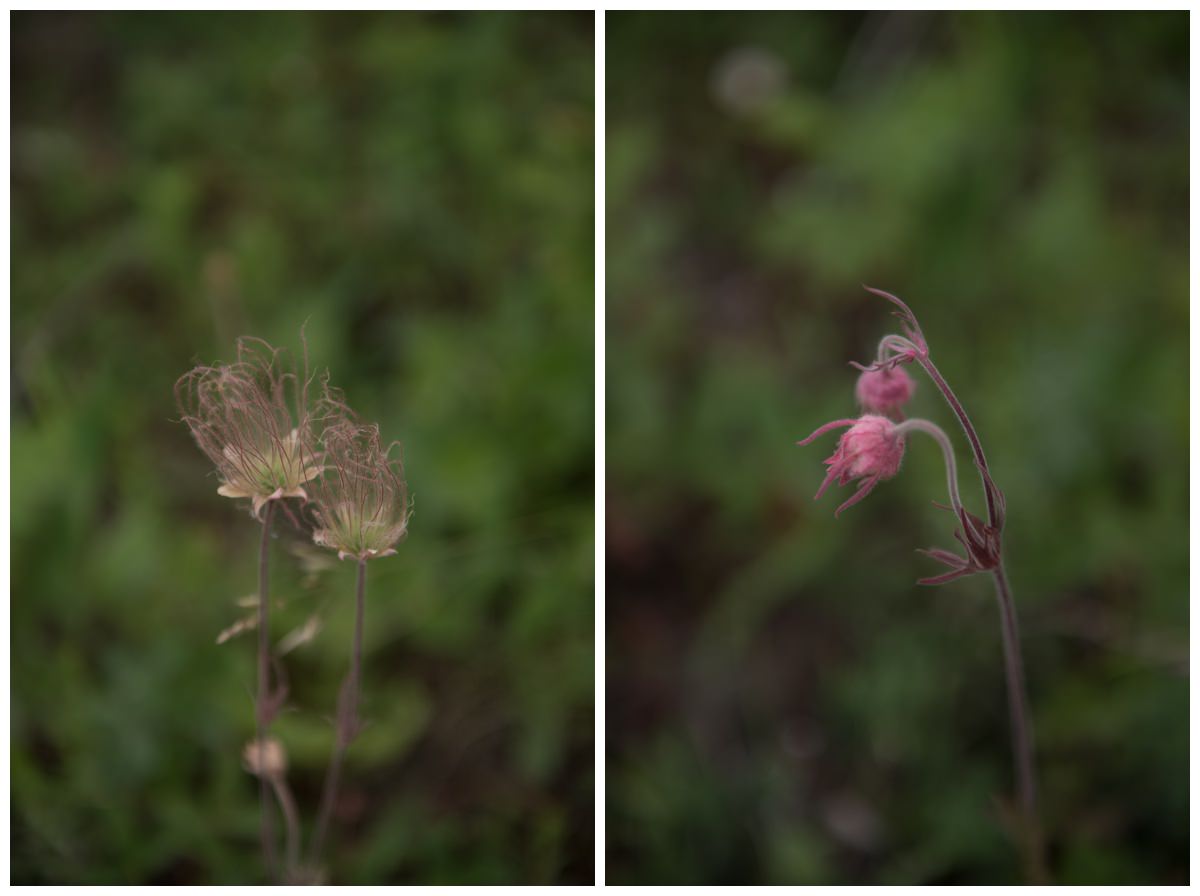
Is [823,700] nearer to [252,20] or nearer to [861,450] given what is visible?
[861,450]

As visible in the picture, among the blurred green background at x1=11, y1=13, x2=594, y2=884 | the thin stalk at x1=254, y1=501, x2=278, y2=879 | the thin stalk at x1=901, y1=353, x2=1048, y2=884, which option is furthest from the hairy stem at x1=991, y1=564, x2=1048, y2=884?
the thin stalk at x1=254, y1=501, x2=278, y2=879

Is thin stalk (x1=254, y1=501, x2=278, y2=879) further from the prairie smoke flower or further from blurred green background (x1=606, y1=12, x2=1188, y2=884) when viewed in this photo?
blurred green background (x1=606, y1=12, x2=1188, y2=884)

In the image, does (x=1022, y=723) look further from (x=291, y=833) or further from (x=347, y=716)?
(x=291, y=833)

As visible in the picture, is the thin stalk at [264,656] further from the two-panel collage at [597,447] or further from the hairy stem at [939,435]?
the hairy stem at [939,435]

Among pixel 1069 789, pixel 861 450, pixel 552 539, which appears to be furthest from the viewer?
pixel 552 539

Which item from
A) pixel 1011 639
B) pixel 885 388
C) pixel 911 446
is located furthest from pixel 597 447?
pixel 911 446

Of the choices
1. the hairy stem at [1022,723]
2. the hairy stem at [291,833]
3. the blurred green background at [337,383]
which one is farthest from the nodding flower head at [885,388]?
the hairy stem at [291,833]

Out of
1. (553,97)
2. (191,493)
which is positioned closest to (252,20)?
(553,97)
